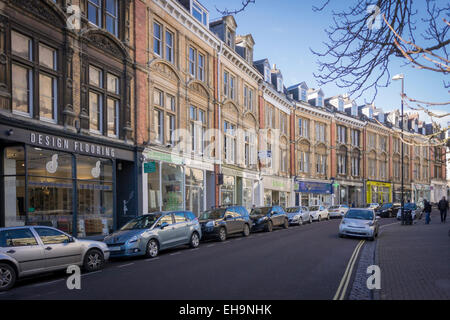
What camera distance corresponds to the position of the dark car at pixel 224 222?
58.1 ft

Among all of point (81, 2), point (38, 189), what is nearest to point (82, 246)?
point (38, 189)

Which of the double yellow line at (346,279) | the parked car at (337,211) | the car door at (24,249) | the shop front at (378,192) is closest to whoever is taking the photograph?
the double yellow line at (346,279)

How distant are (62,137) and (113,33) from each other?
6.30 metres

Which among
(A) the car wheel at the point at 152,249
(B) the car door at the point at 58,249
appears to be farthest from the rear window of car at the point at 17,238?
(A) the car wheel at the point at 152,249

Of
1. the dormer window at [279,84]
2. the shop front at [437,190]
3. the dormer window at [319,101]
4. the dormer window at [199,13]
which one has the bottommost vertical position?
the shop front at [437,190]

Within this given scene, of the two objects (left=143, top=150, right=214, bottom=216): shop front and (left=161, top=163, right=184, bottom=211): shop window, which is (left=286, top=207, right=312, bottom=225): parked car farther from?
(left=161, top=163, right=184, bottom=211): shop window

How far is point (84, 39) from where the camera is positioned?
55.3 feet

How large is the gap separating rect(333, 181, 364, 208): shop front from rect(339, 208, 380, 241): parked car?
29152 millimetres

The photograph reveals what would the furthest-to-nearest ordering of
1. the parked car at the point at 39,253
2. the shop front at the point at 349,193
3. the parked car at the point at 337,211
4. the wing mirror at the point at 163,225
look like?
1. the shop front at the point at 349,193
2. the parked car at the point at 337,211
3. the wing mirror at the point at 163,225
4. the parked car at the point at 39,253

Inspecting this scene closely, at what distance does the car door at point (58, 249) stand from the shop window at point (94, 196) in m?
6.14

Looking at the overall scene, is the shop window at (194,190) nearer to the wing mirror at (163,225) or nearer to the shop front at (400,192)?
the wing mirror at (163,225)

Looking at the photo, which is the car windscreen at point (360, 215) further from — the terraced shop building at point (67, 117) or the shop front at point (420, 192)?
the shop front at point (420, 192)

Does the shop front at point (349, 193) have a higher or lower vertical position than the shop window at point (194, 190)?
lower

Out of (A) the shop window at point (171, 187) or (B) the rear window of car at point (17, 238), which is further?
(A) the shop window at point (171, 187)
